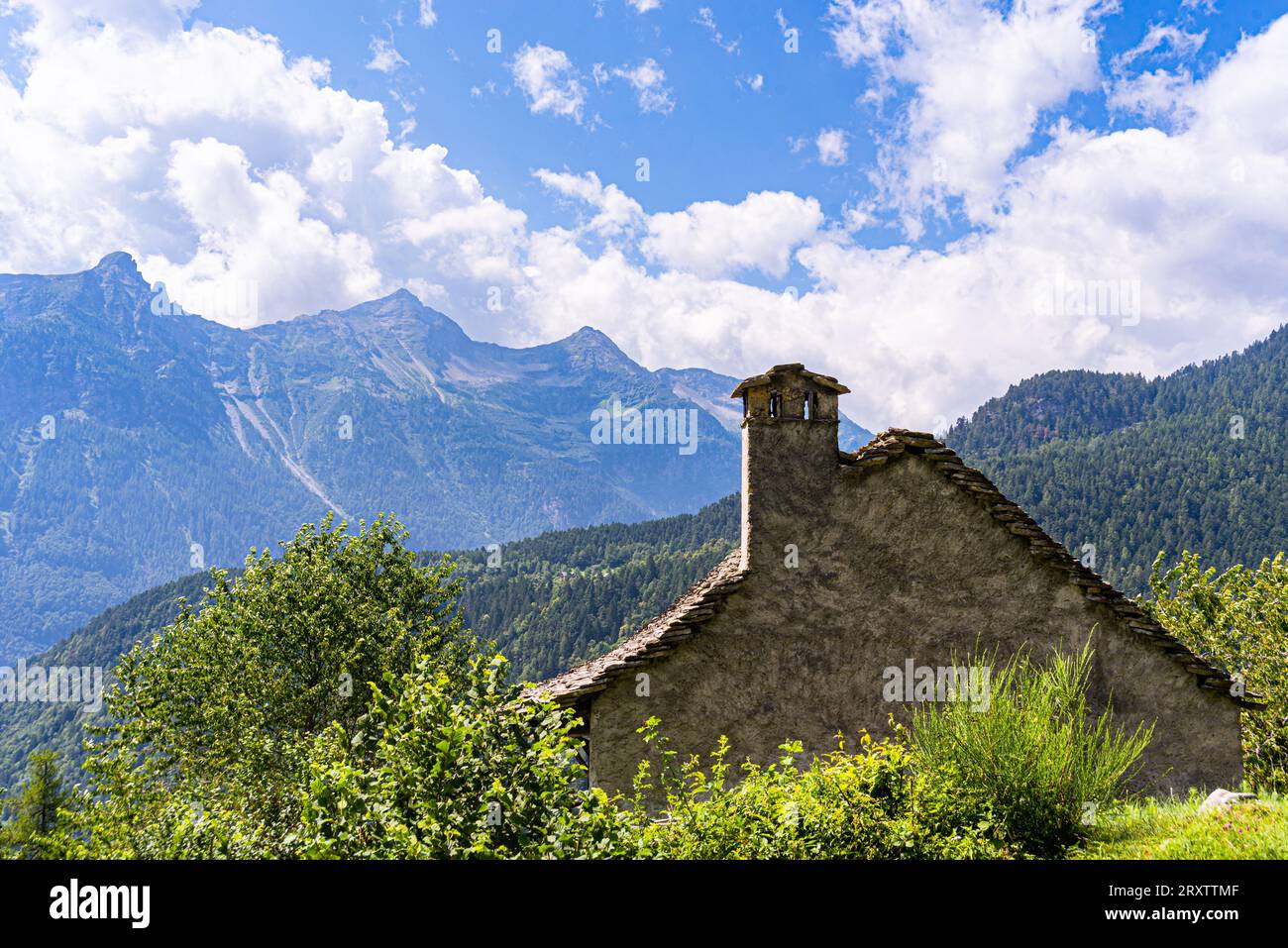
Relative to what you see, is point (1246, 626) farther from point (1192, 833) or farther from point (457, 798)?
point (457, 798)

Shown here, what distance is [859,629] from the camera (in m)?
13.5

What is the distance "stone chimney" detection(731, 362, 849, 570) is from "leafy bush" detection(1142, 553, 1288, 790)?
1641cm

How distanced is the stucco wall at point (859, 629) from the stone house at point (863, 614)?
2 cm

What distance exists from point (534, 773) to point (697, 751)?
253 inches

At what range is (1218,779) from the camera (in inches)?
543

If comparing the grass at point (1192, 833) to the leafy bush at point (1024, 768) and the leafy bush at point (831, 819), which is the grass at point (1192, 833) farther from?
the leafy bush at point (831, 819)

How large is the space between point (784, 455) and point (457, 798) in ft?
27.5

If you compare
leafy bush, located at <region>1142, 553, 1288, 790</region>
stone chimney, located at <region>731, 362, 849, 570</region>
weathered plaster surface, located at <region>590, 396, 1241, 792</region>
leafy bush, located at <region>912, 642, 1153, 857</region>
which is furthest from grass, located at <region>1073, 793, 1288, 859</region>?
leafy bush, located at <region>1142, 553, 1288, 790</region>

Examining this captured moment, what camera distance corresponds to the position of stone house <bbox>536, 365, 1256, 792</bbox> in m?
13.1

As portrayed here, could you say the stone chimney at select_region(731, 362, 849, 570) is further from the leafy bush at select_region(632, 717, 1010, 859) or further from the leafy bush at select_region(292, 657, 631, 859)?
the leafy bush at select_region(292, 657, 631, 859)

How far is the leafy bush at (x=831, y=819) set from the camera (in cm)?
722

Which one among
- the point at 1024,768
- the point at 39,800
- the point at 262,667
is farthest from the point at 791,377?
the point at 39,800

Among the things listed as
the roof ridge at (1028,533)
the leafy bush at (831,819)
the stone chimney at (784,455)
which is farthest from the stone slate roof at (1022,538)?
the leafy bush at (831,819)
